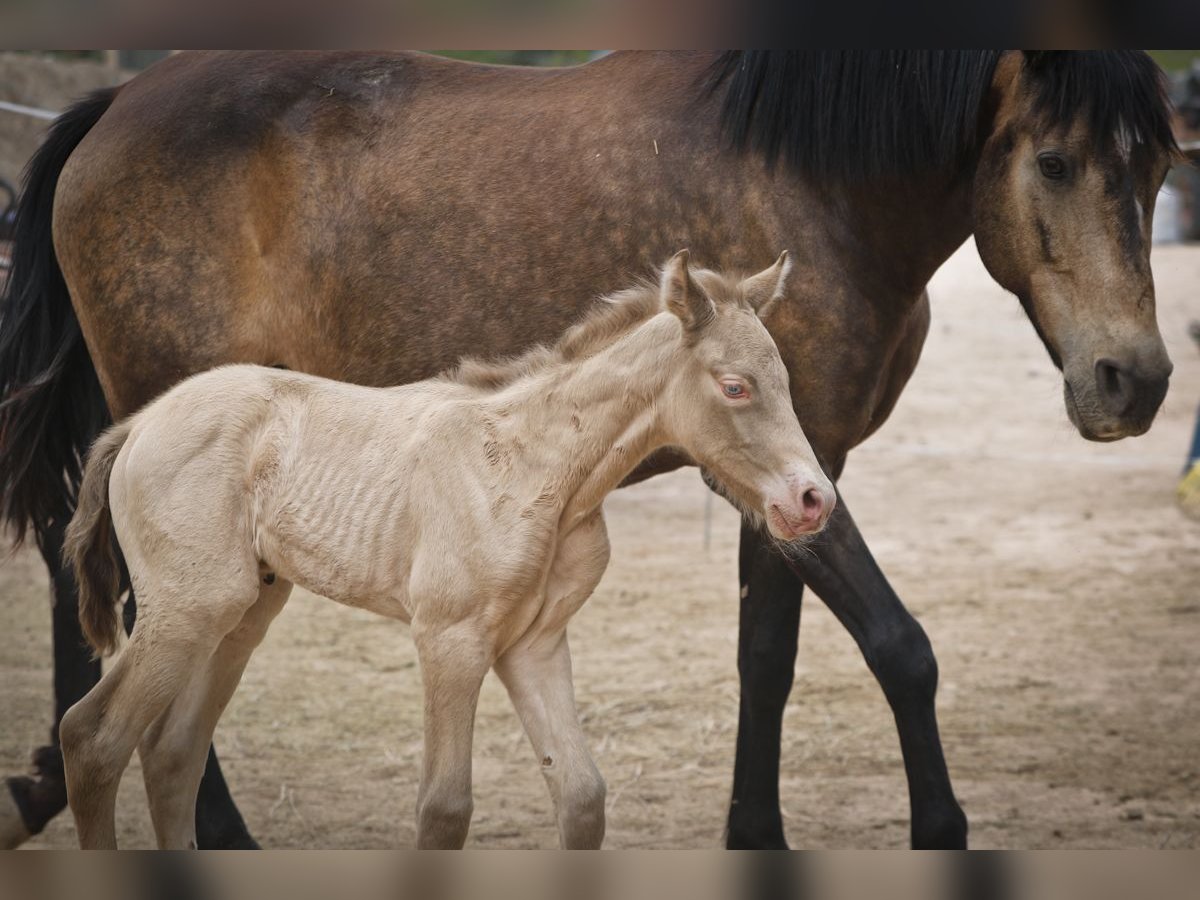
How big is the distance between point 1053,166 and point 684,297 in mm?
1015

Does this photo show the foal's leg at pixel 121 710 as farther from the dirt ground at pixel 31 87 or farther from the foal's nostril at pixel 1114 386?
the dirt ground at pixel 31 87

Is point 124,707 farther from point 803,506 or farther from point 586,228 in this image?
point 586,228

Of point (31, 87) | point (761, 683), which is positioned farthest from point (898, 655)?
point (31, 87)

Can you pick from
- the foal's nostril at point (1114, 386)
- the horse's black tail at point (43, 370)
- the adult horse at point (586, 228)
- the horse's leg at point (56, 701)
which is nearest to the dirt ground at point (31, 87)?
the horse's black tail at point (43, 370)

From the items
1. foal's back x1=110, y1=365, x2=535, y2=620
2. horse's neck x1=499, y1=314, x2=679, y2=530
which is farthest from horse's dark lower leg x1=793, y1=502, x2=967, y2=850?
foal's back x1=110, y1=365, x2=535, y2=620

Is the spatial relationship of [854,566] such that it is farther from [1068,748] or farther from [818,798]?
[1068,748]

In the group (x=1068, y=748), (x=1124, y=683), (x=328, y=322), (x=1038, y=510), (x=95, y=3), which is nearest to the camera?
(x=95, y=3)

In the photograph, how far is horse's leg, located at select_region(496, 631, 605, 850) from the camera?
2.92m

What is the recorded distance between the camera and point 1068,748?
5.60 metres

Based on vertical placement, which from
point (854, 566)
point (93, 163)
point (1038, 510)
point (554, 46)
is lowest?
point (1038, 510)

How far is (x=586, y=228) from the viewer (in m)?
3.83

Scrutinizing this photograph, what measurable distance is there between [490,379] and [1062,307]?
49.4 inches

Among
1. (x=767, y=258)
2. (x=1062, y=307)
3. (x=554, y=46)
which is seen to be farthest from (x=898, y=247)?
(x=554, y=46)

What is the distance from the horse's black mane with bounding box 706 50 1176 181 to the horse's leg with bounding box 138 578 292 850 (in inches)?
64.3
